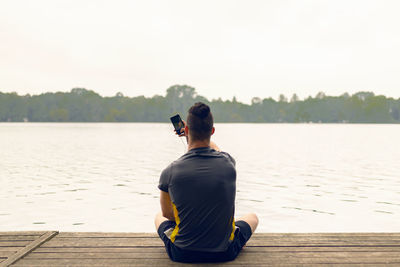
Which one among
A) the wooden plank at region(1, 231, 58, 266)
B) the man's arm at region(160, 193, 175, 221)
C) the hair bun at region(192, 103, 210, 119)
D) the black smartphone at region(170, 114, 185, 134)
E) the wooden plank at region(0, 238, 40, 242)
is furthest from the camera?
the wooden plank at region(0, 238, 40, 242)

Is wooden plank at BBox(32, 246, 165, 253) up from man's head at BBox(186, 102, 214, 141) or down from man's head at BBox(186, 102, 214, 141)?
down

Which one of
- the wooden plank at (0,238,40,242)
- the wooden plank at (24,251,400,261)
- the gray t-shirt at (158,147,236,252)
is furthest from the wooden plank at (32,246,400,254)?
the gray t-shirt at (158,147,236,252)

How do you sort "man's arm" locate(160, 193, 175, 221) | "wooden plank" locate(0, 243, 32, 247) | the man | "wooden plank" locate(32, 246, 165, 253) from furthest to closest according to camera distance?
"wooden plank" locate(0, 243, 32, 247) < "wooden plank" locate(32, 246, 165, 253) < "man's arm" locate(160, 193, 175, 221) < the man

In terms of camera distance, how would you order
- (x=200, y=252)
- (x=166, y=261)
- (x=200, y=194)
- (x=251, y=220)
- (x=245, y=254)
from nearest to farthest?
1. (x=200, y=194)
2. (x=200, y=252)
3. (x=166, y=261)
4. (x=245, y=254)
5. (x=251, y=220)

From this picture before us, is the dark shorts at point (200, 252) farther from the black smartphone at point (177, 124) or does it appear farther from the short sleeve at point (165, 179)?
the black smartphone at point (177, 124)

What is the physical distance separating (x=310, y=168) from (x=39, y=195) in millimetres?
14990

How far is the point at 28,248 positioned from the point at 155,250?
4.90ft

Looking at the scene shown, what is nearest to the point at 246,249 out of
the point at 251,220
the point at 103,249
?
the point at 251,220

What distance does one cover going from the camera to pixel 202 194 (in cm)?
400

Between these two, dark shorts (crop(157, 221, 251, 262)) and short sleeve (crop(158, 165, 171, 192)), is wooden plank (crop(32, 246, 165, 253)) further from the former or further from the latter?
short sleeve (crop(158, 165, 171, 192))

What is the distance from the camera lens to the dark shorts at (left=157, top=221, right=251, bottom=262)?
14.0 ft

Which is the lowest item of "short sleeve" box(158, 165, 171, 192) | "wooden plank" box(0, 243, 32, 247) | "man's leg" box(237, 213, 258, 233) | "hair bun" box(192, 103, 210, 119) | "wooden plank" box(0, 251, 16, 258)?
"wooden plank" box(0, 243, 32, 247)

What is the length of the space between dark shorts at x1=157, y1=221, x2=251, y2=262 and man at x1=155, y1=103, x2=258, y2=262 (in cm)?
1

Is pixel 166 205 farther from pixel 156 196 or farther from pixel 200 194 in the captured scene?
pixel 156 196
